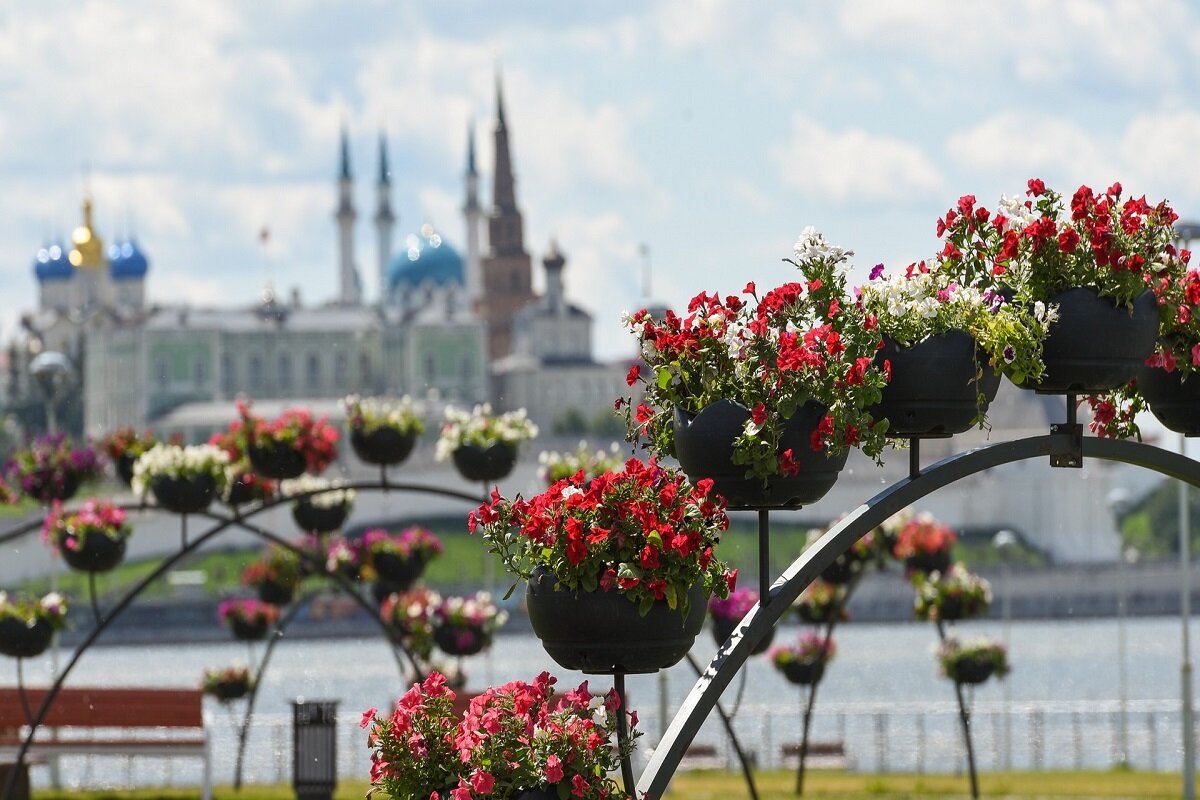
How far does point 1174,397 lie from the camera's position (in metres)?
5.46

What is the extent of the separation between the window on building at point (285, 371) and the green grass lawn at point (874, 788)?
89760mm

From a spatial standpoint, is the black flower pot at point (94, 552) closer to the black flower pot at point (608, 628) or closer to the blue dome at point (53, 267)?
the black flower pot at point (608, 628)

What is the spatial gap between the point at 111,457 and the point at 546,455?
2595 mm

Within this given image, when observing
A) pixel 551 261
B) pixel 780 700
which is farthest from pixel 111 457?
pixel 551 261

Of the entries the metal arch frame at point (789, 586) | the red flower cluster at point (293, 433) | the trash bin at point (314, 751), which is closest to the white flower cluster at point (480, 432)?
the red flower cluster at point (293, 433)

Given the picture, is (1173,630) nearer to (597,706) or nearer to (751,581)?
(751,581)

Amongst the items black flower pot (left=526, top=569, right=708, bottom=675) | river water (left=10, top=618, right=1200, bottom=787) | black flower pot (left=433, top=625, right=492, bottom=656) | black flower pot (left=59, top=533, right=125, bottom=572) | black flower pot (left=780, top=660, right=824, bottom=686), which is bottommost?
river water (left=10, top=618, right=1200, bottom=787)

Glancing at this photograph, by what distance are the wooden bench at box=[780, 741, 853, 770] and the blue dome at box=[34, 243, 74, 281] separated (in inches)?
3636

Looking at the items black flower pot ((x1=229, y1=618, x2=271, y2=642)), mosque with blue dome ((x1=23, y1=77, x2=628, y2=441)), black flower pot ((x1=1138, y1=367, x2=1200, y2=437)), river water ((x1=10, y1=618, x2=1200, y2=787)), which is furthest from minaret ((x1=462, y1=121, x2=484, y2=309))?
black flower pot ((x1=1138, y1=367, x2=1200, y2=437))

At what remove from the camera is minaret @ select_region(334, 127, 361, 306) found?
12200cm

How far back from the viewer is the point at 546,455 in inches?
416

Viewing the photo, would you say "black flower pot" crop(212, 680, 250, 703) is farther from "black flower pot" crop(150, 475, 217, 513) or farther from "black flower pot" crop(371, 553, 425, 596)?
"black flower pot" crop(150, 475, 217, 513)

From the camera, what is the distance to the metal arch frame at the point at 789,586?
4250 millimetres

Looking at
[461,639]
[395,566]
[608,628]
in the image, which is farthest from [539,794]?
[395,566]
